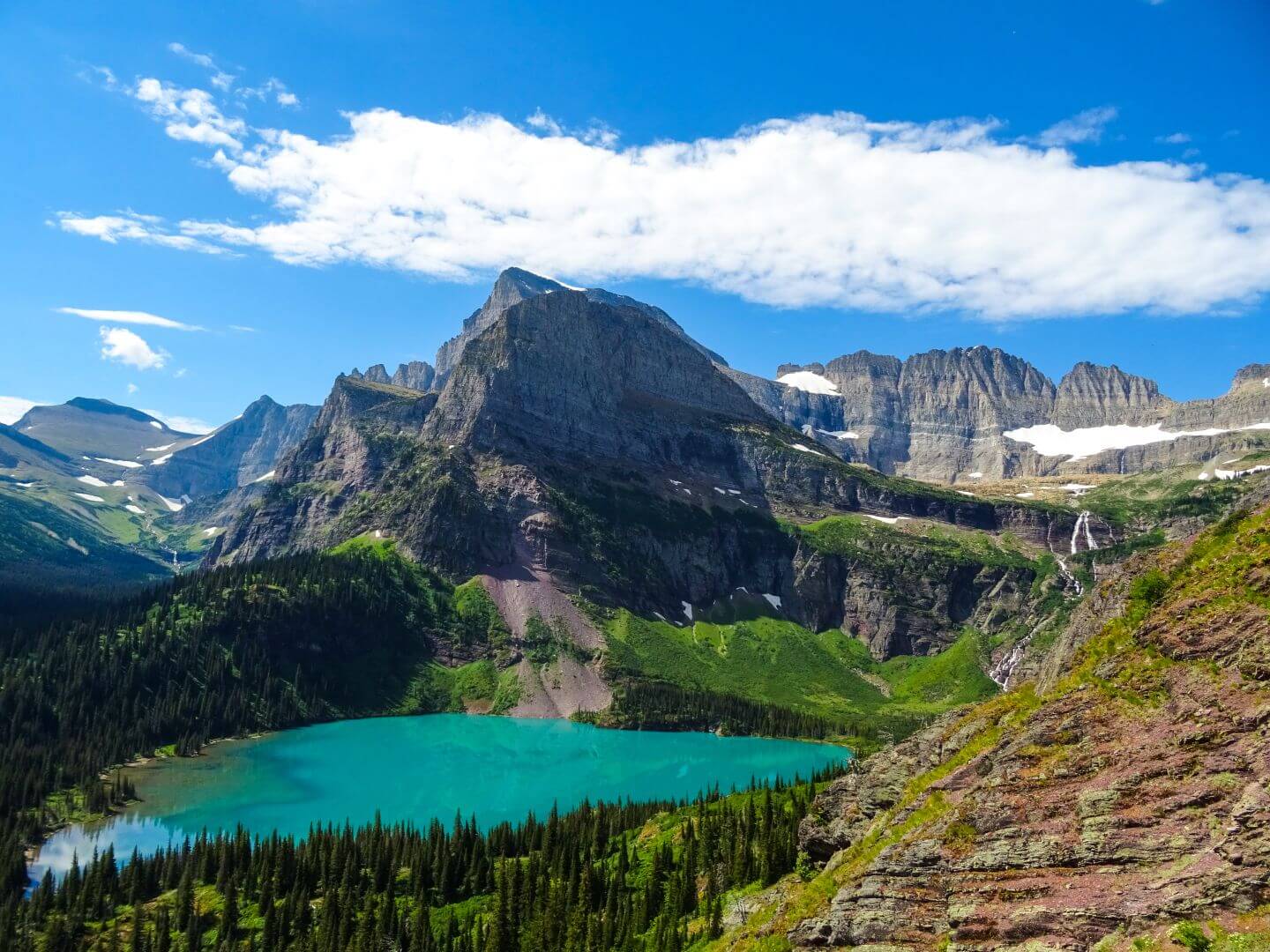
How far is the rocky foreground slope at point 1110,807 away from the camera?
21031 mm

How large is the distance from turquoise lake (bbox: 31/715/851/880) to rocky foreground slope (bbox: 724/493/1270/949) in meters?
83.6

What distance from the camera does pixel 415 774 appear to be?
144 meters

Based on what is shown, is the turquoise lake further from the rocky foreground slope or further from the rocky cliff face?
the rocky cliff face

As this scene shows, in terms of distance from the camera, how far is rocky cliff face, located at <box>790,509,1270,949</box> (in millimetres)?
21078

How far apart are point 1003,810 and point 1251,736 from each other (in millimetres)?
7180

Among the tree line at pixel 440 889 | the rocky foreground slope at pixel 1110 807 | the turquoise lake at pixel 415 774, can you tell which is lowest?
the turquoise lake at pixel 415 774

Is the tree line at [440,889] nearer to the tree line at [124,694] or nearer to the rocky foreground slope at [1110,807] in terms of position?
the rocky foreground slope at [1110,807]

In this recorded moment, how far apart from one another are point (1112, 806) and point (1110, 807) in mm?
53

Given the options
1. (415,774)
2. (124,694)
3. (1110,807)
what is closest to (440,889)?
(415,774)

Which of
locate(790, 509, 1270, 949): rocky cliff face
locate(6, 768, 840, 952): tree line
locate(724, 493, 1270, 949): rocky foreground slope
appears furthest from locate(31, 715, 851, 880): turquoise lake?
locate(790, 509, 1270, 949): rocky cliff face

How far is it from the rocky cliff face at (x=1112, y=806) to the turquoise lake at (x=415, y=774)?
84.5m

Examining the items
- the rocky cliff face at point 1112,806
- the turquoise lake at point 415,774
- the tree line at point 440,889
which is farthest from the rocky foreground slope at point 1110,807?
the turquoise lake at point 415,774

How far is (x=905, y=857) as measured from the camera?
27.0 metres

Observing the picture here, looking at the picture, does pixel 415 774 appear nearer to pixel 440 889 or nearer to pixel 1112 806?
pixel 440 889
